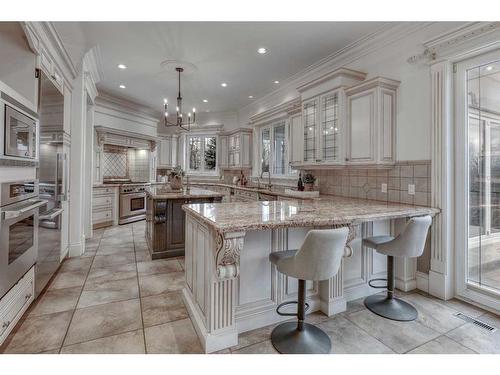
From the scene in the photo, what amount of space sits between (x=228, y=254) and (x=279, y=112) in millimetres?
3760

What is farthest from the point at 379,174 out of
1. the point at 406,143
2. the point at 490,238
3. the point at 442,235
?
the point at 490,238

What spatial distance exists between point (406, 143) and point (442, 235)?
1.02 metres

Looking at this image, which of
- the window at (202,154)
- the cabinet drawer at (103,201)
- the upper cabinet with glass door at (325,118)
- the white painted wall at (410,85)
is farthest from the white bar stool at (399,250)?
the window at (202,154)

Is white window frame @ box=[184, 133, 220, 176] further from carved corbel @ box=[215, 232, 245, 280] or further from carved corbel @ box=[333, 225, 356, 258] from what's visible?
carved corbel @ box=[215, 232, 245, 280]

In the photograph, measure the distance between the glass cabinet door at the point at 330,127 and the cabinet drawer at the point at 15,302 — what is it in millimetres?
3343

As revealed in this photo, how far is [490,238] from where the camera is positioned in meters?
2.47

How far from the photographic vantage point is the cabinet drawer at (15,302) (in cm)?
186

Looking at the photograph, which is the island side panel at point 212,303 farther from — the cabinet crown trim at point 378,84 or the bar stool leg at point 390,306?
the cabinet crown trim at point 378,84

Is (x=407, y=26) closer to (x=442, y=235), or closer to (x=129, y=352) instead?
(x=442, y=235)

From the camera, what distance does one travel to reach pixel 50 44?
8.99 feet

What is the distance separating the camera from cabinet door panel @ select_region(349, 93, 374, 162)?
2965 mm

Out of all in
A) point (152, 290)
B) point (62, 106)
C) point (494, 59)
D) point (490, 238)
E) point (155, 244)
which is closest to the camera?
point (494, 59)

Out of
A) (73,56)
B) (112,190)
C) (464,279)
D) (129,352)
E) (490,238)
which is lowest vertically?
(129,352)

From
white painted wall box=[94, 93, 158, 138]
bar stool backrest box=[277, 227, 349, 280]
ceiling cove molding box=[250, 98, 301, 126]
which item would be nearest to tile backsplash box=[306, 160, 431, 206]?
ceiling cove molding box=[250, 98, 301, 126]
